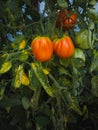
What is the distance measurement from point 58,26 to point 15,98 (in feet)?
1.03

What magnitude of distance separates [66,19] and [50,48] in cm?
17

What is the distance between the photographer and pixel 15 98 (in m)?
1.42

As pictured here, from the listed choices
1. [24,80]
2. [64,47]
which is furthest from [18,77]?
[64,47]

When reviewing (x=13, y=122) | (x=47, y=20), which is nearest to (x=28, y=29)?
(x=47, y=20)

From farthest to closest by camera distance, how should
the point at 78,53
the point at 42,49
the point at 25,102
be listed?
the point at 25,102, the point at 78,53, the point at 42,49

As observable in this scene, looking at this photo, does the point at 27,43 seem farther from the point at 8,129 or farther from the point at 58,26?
the point at 8,129

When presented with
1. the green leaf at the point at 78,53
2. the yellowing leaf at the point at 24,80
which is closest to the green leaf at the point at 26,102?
the yellowing leaf at the point at 24,80

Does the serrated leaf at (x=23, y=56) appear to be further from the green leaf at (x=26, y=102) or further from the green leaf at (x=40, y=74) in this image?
the green leaf at (x=26, y=102)

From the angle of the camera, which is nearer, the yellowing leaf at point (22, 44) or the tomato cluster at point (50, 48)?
the tomato cluster at point (50, 48)

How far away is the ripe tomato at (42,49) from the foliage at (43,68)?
0.04m

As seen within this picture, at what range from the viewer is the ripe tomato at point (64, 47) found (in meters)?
1.15

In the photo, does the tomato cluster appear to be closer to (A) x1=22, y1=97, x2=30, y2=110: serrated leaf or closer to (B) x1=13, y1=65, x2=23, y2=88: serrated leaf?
(B) x1=13, y1=65, x2=23, y2=88: serrated leaf

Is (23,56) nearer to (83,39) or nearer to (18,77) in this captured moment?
(18,77)

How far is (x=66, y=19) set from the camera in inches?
49.9
